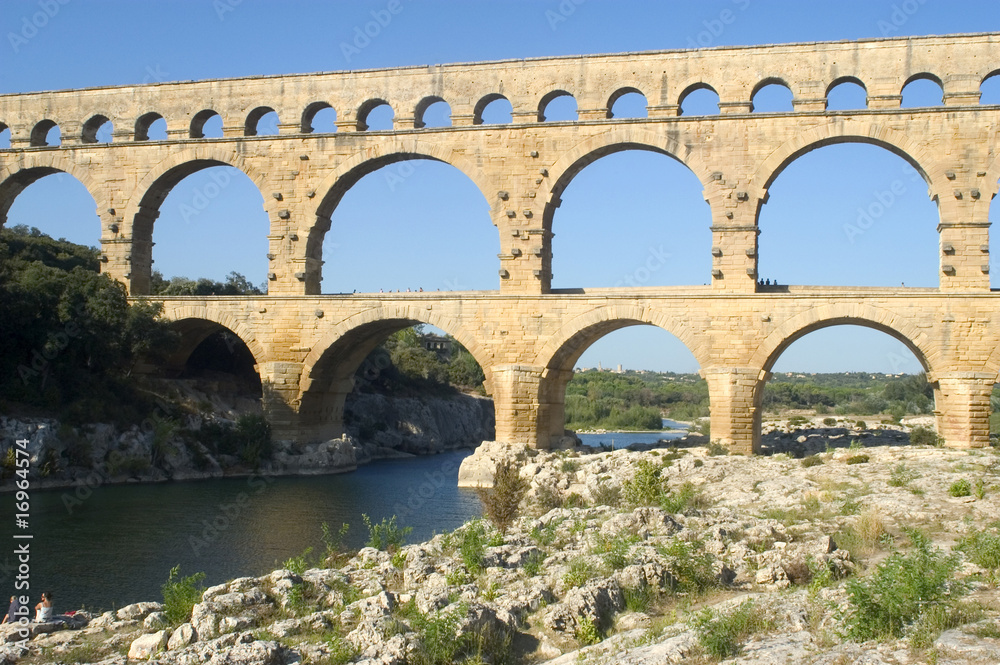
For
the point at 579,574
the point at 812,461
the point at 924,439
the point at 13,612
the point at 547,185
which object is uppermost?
the point at 547,185

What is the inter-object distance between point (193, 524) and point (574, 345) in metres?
8.99

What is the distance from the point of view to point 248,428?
902 inches

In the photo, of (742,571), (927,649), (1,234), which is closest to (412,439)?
(1,234)

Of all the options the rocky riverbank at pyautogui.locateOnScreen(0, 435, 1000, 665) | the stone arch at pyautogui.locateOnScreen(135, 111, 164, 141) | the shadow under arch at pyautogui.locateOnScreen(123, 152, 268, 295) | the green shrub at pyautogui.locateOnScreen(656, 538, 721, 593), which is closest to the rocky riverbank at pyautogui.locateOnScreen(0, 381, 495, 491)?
the shadow under arch at pyautogui.locateOnScreen(123, 152, 268, 295)

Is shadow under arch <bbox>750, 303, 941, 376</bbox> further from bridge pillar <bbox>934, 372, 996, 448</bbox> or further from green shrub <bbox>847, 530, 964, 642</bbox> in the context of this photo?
green shrub <bbox>847, 530, 964, 642</bbox>

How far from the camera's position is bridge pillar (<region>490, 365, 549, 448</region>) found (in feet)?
67.7

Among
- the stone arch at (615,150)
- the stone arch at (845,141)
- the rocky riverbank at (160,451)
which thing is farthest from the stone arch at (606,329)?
the rocky riverbank at (160,451)

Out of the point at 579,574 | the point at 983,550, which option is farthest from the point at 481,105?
the point at 983,550

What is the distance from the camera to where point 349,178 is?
23094mm

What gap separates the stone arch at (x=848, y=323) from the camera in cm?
1873

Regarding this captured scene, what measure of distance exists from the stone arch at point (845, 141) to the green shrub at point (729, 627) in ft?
46.7

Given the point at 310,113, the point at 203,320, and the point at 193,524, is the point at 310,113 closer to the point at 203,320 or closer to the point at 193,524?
the point at 203,320

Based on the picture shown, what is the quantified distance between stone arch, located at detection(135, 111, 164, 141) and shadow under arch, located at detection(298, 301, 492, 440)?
25.1ft

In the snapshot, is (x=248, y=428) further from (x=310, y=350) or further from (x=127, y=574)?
(x=127, y=574)
